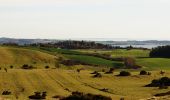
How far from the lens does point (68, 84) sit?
2650 inches

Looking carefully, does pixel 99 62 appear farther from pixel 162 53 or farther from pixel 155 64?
pixel 162 53

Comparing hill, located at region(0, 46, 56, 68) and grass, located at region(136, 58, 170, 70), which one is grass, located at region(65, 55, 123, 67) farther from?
hill, located at region(0, 46, 56, 68)

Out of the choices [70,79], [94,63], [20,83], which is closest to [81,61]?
[94,63]

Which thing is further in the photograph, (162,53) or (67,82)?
(162,53)

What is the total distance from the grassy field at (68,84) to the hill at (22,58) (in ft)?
70.4

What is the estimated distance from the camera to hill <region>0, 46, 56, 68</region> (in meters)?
106

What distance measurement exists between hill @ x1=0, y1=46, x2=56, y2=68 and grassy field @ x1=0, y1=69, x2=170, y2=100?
2146 centimetres

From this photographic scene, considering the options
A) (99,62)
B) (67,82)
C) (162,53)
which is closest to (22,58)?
(99,62)

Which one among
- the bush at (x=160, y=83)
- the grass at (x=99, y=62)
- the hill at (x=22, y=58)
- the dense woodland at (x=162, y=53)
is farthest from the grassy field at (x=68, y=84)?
the dense woodland at (x=162, y=53)

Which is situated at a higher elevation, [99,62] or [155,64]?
[99,62]

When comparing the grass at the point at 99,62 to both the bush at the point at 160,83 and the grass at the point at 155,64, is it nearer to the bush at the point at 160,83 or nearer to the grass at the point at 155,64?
the grass at the point at 155,64

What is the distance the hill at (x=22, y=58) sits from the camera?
106 metres

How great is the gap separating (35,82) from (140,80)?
1709cm

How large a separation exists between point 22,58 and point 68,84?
46743 mm
